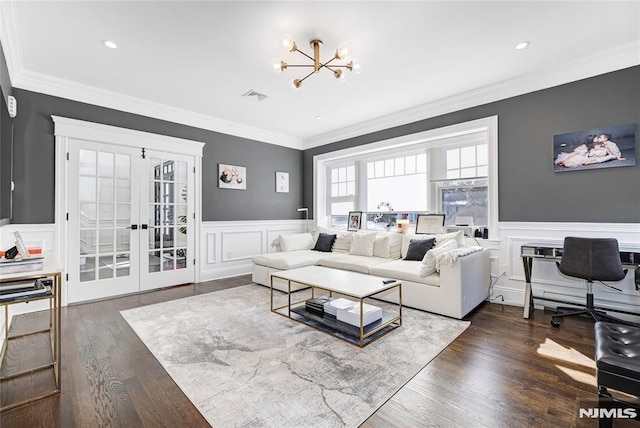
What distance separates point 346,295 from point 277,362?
76 centimetres

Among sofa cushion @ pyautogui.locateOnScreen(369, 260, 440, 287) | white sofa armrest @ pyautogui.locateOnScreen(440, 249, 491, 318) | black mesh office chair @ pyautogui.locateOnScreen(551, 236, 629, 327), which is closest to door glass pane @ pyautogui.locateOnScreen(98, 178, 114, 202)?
sofa cushion @ pyautogui.locateOnScreen(369, 260, 440, 287)

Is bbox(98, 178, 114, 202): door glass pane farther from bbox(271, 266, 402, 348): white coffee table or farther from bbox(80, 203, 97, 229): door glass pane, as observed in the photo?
bbox(271, 266, 402, 348): white coffee table

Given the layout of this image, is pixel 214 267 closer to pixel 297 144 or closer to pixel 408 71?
pixel 297 144

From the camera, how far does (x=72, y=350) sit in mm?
2355

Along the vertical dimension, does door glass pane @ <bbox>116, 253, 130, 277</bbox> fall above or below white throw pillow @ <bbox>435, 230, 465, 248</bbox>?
below

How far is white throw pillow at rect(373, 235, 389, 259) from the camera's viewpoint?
4.31 m

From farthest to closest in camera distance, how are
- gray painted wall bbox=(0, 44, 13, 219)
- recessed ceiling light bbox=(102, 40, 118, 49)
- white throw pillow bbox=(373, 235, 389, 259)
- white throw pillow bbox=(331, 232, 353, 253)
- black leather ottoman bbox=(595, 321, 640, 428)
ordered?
1. white throw pillow bbox=(331, 232, 353, 253)
2. white throw pillow bbox=(373, 235, 389, 259)
3. recessed ceiling light bbox=(102, 40, 118, 49)
4. gray painted wall bbox=(0, 44, 13, 219)
5. black leather ottoman bbox=(595, 321, 640, 428)

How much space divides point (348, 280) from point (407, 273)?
836mm

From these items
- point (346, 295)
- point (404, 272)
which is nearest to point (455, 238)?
point (404, 272)

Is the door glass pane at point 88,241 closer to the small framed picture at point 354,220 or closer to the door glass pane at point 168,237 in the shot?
the door glass pane at point 168,237

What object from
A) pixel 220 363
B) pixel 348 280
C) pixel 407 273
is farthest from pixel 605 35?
pixel 220 363

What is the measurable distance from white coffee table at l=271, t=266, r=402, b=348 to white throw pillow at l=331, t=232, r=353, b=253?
169cm

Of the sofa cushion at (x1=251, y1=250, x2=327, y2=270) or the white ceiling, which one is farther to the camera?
the sofa cushion at (x1=251, y1=250, x2=327, y2=270)

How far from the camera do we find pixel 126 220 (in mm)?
4016
